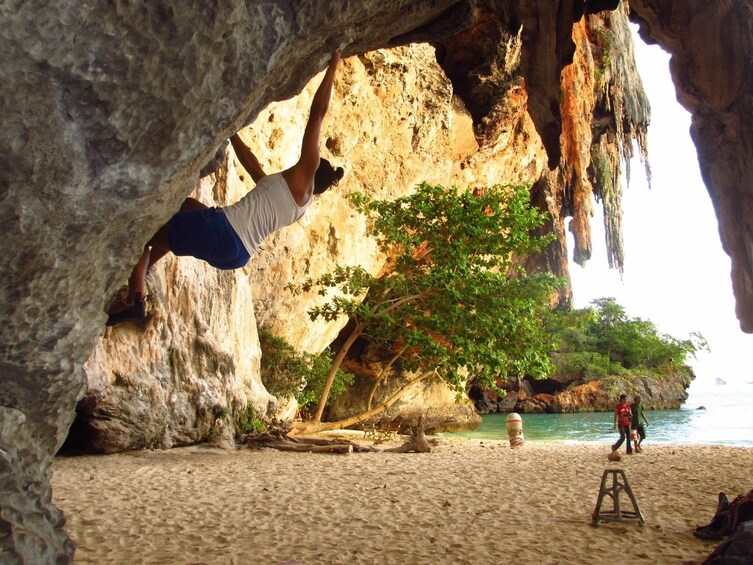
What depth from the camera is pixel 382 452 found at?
9.09 meters

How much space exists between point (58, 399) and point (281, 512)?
2298 millimetres

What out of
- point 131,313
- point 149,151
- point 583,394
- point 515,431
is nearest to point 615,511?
point 131,313

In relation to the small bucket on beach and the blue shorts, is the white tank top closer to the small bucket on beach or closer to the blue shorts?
the blue shorts

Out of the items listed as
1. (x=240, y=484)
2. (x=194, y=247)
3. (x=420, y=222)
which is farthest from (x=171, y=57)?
(x=420, y=222)

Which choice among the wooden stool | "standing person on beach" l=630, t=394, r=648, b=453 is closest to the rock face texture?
the wooden stool

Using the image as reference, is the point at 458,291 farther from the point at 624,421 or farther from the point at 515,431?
the point at 624,421

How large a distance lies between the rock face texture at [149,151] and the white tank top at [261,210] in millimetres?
281

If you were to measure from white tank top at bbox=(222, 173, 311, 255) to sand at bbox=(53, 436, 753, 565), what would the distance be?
178 cm

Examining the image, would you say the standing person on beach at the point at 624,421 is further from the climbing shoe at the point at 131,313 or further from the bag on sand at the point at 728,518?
the climbing shoe at the point at 131,313

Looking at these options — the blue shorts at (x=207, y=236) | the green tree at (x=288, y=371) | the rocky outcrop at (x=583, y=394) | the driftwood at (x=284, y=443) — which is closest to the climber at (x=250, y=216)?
the blue shorts at (x=207, y=236)

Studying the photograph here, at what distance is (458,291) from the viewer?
36.5 feet

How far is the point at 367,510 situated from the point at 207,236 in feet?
8.64

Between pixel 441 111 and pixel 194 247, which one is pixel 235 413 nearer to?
pixel 194 247

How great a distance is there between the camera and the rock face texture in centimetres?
182
